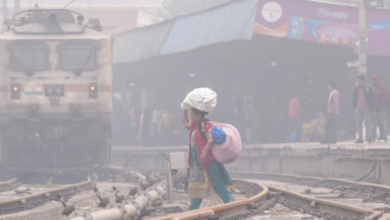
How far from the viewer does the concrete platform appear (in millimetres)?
13953

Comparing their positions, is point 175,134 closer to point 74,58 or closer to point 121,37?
point 121,37

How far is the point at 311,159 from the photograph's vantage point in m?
17.7

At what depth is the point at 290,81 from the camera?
1061 inches

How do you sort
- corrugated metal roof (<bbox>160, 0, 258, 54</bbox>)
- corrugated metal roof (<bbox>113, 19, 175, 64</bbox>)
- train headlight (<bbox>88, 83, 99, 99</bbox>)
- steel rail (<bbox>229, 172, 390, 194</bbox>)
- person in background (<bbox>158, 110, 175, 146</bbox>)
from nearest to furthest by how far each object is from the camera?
steel rail (<bbox>229, 172, 390, 194</bbox>) < train headlight (<bbox>88, 83, 99, 99</bbox>) < corrugated metal roof (<bbox>160, 0, 258, 54</bbox>) < person in background (<bbox>158, 110, 175, 146</bbox>) < corrugated metal roof (<bbox>113, 19, 175, 64</bbox>)

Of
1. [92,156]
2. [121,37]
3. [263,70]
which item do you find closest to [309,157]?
[92,156]

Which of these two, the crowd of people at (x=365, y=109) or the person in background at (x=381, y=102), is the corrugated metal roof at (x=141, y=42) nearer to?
the crowd of people at (x=365, y=109)

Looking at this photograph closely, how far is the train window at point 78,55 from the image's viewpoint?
60.8 ft

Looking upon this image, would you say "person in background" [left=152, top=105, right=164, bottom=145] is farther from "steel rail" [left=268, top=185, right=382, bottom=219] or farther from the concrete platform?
"steel rail" [left=268, top=185, right=382, bottom=219]

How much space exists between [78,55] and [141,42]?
11.6 meters

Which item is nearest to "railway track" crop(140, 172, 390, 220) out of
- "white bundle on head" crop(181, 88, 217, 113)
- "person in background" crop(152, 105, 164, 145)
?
"white bundle on head" crop(181, 88, 217, 113)

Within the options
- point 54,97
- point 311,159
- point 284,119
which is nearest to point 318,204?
point 311,159

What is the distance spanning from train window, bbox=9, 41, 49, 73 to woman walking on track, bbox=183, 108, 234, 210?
11225 mm

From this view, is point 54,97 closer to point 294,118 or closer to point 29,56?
point 29,56

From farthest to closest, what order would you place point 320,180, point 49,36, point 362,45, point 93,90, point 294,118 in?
point 294,118
point 362,45
point 49,36
point 93,90
point 320,180
